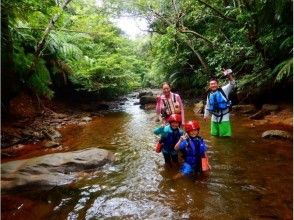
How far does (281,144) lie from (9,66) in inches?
282

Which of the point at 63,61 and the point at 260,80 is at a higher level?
the point at 63,61

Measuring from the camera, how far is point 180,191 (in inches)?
192

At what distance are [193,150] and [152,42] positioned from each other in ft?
65.6

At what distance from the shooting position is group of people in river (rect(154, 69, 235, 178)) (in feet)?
17.9

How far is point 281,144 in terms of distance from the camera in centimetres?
711

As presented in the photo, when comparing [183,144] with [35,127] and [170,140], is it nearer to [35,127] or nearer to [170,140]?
[170,140]

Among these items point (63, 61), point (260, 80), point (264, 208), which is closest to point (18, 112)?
point (63, 61)

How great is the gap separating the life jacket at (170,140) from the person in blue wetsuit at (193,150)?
1.80 feet

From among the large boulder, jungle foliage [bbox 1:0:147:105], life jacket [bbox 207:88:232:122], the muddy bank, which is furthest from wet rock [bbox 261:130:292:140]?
jungle foliage [bbox 1:0:147:105]

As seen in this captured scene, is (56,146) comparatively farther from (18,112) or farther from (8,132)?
(18,112)

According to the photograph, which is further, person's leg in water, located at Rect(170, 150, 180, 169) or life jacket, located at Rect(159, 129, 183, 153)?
person's leg in water, located at Rect(170, 150, 180, 169)

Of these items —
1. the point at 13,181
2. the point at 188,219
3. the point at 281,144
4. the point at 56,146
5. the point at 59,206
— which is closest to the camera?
the point at 188,219

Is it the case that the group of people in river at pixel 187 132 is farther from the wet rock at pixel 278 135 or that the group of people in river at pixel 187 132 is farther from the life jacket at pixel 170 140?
the wet rock at pixel 278 135

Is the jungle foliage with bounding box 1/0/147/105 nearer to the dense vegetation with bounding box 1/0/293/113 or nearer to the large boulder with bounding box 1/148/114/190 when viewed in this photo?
the dense vegetation with bounding box 1/0/293/113
